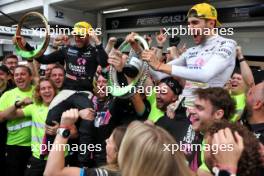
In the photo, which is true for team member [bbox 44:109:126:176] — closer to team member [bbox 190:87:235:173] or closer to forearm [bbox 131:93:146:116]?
team member [bbox 190:87:235:173]

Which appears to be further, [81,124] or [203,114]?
[81,124]

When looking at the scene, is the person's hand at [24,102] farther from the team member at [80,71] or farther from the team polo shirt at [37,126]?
the team member at [80,71]

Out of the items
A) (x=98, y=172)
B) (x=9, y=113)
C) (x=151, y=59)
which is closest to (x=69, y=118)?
(x=98, y=172)

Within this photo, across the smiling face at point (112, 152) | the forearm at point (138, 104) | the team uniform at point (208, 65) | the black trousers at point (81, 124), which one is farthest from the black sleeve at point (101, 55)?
the smiling face at point (112, 152)

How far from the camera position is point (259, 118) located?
2.18 m

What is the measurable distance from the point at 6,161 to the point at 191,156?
254 centimetres

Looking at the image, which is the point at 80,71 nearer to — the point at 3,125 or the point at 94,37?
the point at 94,37

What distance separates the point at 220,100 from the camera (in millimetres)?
2285

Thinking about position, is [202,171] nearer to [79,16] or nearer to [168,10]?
[168,10]

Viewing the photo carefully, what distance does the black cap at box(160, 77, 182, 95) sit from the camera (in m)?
3.28

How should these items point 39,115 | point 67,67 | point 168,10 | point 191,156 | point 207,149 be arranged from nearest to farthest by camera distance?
point 207,149, point 191,156, point 39,115, point 67,67, point 168,10

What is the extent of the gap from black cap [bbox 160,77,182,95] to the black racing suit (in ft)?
2.20

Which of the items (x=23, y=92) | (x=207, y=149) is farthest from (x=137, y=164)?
(x=23, y=92)

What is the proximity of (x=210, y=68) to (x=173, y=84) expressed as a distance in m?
0.83
